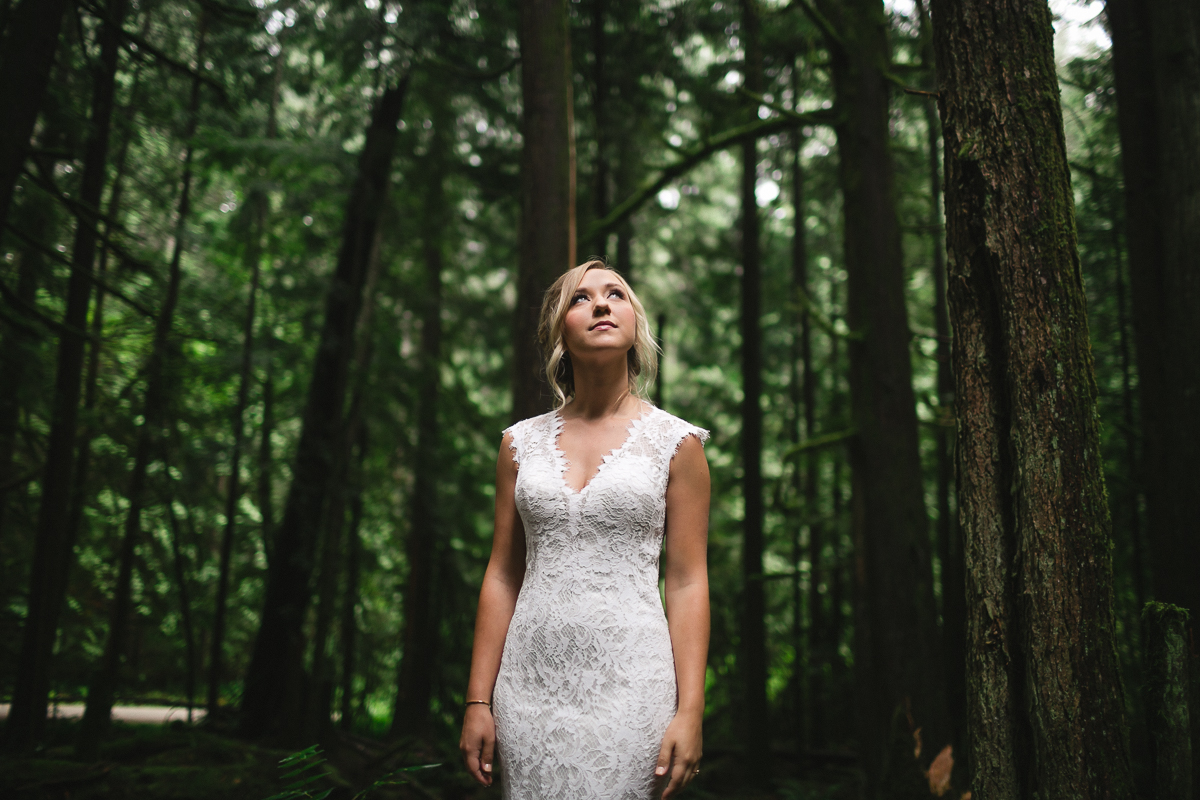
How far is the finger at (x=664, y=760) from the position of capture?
1883 millimetres

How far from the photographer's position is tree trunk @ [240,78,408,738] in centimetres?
776

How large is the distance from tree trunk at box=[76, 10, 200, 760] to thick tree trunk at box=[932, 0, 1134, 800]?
5.49 metres

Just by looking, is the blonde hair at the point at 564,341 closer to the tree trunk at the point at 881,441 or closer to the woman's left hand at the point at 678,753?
the woman's left hand at the point at 678,753

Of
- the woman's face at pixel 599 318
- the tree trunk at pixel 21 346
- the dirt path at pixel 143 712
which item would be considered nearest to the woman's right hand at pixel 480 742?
the woman's face at pixel 599 318

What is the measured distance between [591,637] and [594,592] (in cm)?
13

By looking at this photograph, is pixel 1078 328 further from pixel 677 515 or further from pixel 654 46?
pixel 654 46

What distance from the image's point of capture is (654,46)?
7.74 metres

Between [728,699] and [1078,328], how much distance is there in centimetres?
1079

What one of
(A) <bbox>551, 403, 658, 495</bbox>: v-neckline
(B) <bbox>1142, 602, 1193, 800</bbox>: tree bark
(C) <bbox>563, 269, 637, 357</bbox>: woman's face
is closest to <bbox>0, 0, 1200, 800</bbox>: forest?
(B) <bbox>1142, 602, 1193, 800</bbox>: tree bark

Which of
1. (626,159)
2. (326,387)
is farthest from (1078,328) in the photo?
(326,387)

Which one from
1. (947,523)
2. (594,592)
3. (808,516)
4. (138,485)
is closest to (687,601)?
(594,592)

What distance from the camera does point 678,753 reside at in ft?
6.21

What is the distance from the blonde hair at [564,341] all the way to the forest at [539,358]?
978 millimetres

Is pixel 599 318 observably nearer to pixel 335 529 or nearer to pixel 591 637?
pixel 591 637
